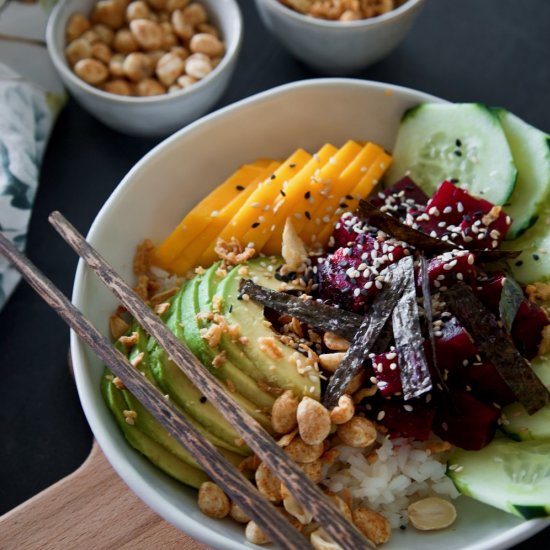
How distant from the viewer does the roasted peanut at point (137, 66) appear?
3188mm

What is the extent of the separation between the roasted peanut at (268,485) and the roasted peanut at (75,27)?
2119mm

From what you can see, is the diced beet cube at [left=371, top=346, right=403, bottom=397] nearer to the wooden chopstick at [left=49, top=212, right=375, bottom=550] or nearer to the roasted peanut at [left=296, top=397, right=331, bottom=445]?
the roasted peanut at [left=296, top=397, right=331, bottom=445]

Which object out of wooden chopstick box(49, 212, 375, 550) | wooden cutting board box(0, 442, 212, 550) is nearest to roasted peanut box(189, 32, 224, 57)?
wooden chopstick box(49, 212, 375, 550)

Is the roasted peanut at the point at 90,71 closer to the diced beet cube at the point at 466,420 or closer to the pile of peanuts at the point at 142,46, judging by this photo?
the pile of peanuts at the point at 142,46

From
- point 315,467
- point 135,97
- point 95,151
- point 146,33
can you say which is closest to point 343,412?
point 315,467

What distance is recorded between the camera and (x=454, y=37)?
3.67m

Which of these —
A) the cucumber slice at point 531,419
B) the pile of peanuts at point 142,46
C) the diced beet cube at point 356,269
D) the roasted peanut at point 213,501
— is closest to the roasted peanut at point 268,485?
the roasted peanut at point 213,501

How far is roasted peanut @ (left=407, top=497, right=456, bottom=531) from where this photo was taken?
2225 millimetres

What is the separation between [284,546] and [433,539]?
1.90ft

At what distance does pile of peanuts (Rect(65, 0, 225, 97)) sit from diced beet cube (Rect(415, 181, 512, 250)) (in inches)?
48.1

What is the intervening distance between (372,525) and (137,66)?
209cm

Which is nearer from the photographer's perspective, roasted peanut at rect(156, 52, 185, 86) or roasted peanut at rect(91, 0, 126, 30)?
roasted peanut at rect(156, 52, 185, 86)

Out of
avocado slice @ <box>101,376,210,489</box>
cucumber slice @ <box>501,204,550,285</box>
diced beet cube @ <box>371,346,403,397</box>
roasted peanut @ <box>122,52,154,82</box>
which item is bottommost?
avocado slice @ <box>101,376,210,489</box>

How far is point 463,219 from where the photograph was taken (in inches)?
97.8
